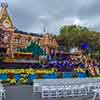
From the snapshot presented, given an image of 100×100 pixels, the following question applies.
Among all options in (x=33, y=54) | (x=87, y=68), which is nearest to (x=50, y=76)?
(x=87, y=68)

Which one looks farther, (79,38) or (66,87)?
(79,38)

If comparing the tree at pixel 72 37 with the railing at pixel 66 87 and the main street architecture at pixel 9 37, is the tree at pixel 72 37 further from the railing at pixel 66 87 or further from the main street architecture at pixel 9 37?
the railing at pixel 66 87

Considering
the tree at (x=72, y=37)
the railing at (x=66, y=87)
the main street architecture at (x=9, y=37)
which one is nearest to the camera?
the railing at (x=66, y=87)

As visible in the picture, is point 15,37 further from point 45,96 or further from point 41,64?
point 45,96

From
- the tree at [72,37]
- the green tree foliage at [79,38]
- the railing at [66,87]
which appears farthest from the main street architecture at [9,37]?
the green tree foliage at [79,38]

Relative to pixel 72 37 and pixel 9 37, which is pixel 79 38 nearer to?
pixel 72 37

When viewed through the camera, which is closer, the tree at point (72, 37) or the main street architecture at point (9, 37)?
the main street architecture at point (9, 37)

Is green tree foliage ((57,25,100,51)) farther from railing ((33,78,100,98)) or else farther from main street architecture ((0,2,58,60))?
railing ((33,78,100,98))

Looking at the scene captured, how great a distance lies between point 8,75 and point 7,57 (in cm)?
785

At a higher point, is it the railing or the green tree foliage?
the green tree foliage

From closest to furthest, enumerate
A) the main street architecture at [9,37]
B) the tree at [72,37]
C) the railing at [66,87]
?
1. the railing at [66,87]
2. the main street architecture at [9,37]
3. the tree at [72,37]

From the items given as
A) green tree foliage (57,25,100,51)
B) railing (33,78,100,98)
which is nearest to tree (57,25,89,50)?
green tree foliage (57,25,100,51)

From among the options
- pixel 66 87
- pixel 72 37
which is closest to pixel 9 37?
pixel 66 87

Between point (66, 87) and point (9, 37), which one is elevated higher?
point (9, 37)
